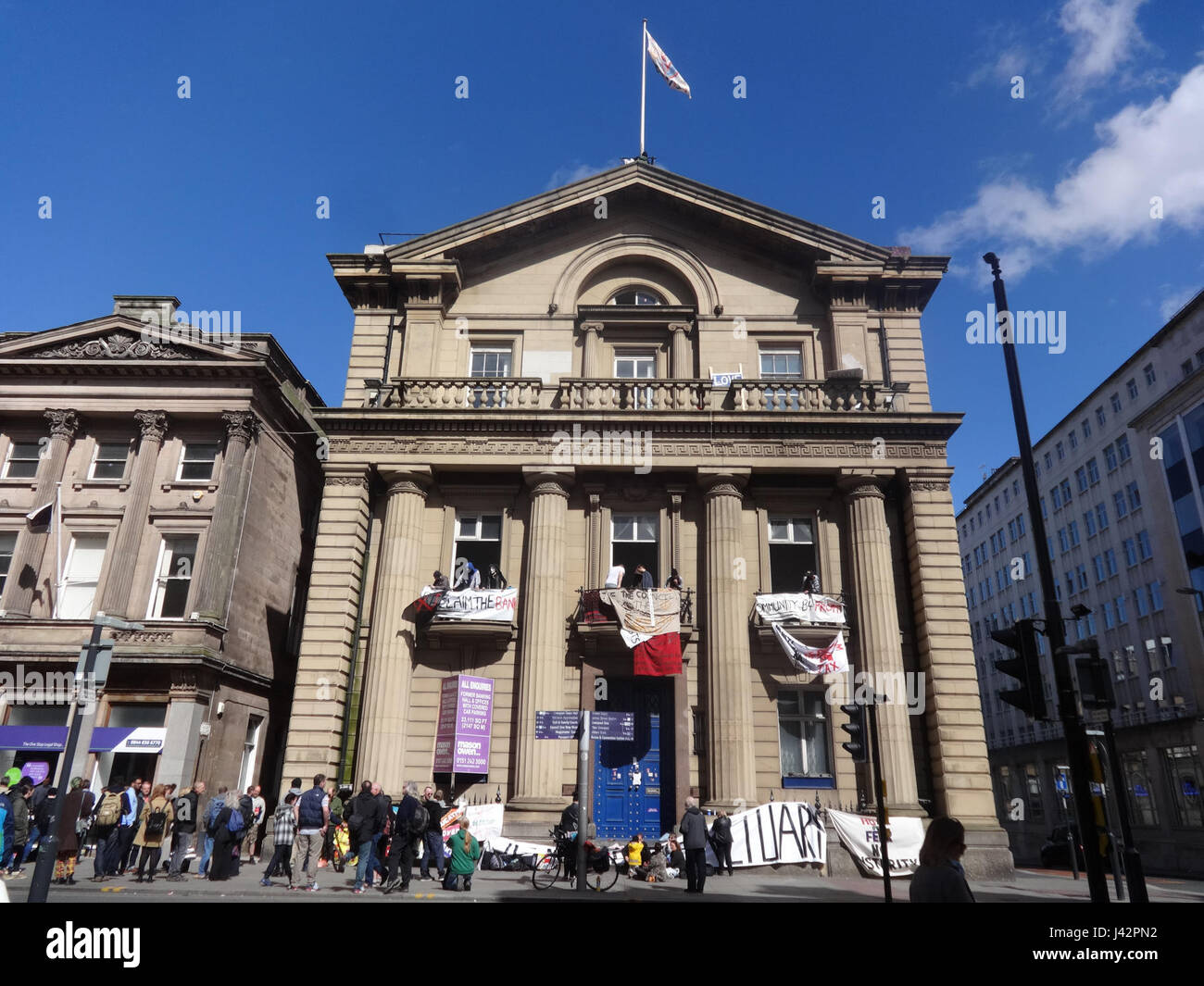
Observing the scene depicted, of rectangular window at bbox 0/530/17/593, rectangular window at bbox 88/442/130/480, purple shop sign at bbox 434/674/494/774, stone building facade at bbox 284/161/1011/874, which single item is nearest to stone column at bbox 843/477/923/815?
stone building facade at bbox 284/161/1011/874

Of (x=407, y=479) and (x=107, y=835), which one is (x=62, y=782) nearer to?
(x=107, y=835)

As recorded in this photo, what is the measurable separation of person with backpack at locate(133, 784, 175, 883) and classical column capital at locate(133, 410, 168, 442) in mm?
12597

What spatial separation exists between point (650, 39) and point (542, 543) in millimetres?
18404

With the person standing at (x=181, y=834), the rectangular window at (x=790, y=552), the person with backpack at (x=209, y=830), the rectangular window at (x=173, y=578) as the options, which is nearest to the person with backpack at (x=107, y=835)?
the person standing at (x=181, y=834)

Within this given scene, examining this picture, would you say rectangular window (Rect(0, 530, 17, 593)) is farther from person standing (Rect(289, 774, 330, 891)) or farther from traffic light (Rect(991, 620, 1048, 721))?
traffic light (Rect(991, 620, 1048, 721))

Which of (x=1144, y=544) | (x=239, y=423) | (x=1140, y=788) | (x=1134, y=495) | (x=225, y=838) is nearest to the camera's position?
(x=225, y=838)

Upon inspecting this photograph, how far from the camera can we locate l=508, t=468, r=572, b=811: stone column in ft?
64.4

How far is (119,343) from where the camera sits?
2588 centimetres

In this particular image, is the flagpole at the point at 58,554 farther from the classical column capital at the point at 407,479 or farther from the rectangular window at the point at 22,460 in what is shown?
the classical column capital at the point at 407,479

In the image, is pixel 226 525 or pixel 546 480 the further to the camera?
pixel 226 525

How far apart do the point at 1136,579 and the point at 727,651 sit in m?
43.0

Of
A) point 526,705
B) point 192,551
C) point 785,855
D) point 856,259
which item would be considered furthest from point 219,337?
point 785,855

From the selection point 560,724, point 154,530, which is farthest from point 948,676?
point 154,530
